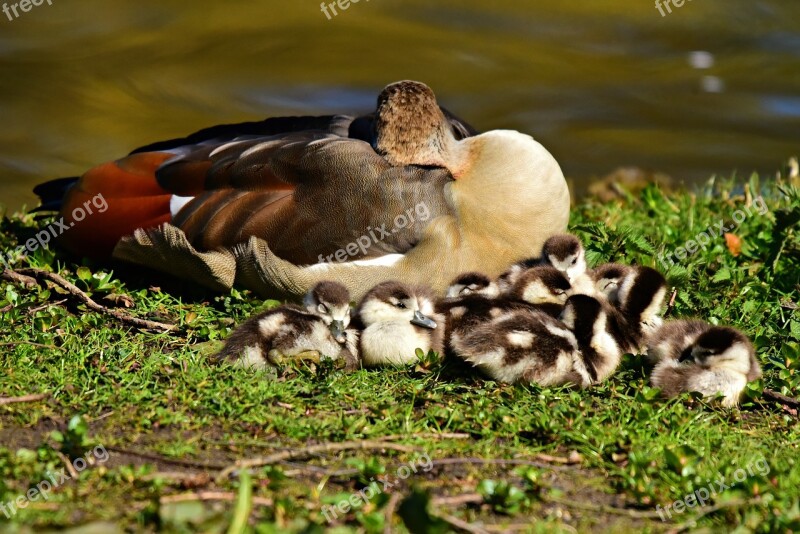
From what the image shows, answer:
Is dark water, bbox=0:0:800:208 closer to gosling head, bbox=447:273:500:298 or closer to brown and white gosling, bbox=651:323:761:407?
gosling head, bbox=447:273:500:298

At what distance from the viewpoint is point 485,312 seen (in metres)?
5.88

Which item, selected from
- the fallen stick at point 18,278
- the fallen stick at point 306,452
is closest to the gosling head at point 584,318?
the fallen stick at point 306,452

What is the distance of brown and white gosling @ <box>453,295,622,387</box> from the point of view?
549 cm

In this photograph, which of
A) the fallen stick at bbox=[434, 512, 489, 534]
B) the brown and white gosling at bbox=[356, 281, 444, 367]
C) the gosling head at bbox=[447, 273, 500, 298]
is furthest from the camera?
the gosling head at bbox=[447, 273, 500, 298]

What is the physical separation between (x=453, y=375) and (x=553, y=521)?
1626mm

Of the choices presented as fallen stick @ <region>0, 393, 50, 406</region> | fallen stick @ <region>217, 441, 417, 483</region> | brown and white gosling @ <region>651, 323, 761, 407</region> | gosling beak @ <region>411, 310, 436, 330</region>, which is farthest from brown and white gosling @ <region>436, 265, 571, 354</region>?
fallen stick @ <region>0, 393, 50, 406</region>

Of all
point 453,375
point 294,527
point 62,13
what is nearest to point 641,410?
point 453,375

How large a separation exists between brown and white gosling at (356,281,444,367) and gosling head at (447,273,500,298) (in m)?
0.48

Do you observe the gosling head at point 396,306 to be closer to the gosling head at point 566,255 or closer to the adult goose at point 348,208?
the adult goose at point 348,208

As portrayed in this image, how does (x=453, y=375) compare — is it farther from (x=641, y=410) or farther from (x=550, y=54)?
(x=550, y=54)

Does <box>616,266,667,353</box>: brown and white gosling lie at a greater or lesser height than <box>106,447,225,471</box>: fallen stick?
lesser

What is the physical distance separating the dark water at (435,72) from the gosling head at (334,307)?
910 cm

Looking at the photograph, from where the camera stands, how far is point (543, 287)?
6.29 meters

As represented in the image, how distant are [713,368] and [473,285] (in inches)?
65.3
